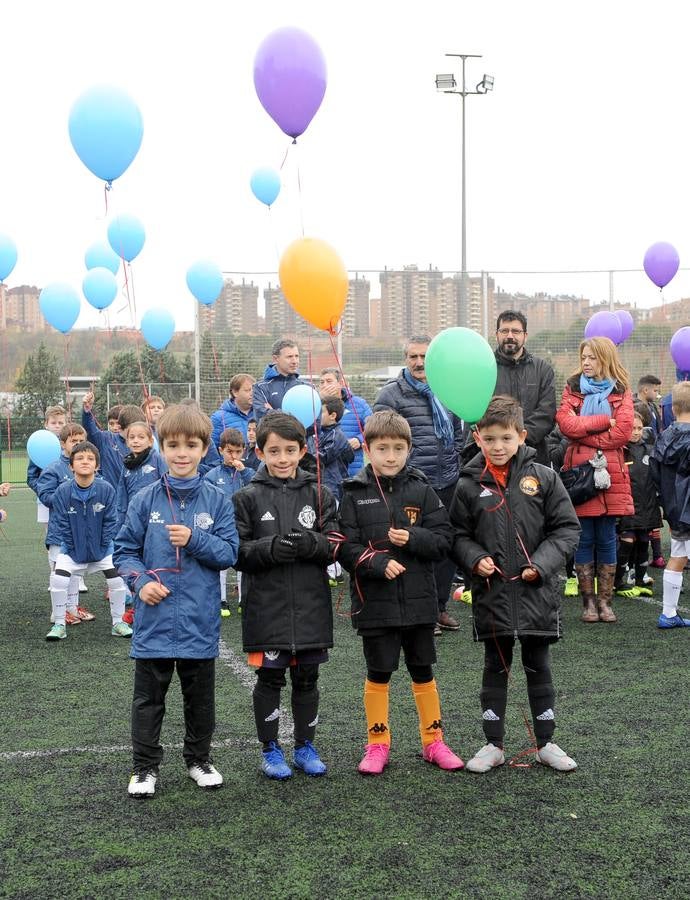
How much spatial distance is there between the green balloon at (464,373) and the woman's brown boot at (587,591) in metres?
2.89

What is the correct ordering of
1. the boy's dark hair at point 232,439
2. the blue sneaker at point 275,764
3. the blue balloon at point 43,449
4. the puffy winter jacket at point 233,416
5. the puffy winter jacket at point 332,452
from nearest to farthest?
the blue sneaker at point 275,764 → the boy's dark hair at point 232,439 → the puffy winter jacket at point 332,452 → the puffy winter jacket at point 233,416 → the blue balloon at point 43,449

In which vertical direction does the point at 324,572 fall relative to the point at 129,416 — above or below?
below

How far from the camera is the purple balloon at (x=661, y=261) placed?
13195 millimetres

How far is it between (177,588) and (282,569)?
0.46m

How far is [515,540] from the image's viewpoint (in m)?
4.43

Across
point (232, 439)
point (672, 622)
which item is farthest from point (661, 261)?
point (232, 439)

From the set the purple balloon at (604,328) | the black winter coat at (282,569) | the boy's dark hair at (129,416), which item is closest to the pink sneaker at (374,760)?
the black winter coat at (282,569)

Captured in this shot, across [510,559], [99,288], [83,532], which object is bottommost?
[83,532]

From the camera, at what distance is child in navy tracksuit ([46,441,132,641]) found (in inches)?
293

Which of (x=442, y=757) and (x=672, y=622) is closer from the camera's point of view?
(x=442, y=757)

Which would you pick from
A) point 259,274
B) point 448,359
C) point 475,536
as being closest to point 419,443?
point 448,359

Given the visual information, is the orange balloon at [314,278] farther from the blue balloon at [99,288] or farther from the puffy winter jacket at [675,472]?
the blue balloon at [99,288]

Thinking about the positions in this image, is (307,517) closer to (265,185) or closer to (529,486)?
(529,486)

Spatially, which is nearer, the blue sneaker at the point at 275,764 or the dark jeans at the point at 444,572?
the blue sneaker at the point at 275,764
